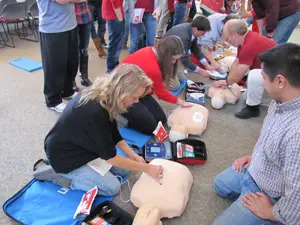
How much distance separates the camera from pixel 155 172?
1.50 metres

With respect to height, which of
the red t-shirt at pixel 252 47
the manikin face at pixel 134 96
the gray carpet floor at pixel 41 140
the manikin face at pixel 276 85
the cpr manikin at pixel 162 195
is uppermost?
the manikin face at pixel 276 85

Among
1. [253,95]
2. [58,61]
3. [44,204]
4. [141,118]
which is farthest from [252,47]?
[44,204]

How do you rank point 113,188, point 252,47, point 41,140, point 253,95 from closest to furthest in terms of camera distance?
point 113,188, point 41,140, point 252,47, point 253,95

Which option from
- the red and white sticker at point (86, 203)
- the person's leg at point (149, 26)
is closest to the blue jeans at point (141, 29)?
the person's leg at point (149, 26)

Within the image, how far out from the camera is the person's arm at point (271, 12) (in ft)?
9.16

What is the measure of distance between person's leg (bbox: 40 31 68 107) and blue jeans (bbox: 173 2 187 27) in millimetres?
2030

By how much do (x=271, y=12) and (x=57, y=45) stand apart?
2.14m

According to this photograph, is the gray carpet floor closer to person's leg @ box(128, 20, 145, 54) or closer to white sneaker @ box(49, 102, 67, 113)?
white sneaker @ box(49, 102, 67, 113)

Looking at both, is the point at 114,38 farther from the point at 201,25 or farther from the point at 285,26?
the point at 285,26

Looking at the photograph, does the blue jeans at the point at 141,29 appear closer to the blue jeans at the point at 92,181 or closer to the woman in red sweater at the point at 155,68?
the woman in red sweater at the point at 155,68

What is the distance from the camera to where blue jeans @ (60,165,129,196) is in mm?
1497

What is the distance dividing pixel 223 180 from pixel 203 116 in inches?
28.5

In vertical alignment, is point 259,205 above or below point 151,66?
below

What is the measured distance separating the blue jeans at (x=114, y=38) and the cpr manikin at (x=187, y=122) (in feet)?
3.30
